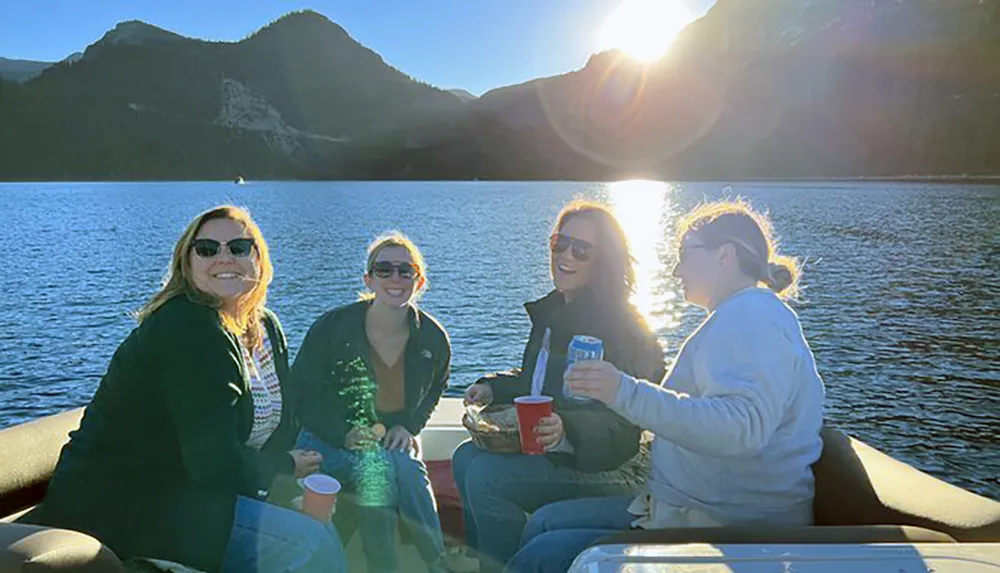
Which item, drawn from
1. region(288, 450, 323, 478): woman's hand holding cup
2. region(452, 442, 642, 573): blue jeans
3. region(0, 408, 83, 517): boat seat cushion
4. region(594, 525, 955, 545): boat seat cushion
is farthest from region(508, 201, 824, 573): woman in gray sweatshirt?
region(0, 408, 83, 517): boat seat cushion

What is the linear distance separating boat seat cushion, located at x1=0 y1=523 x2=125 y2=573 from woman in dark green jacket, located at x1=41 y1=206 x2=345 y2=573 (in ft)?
1.11

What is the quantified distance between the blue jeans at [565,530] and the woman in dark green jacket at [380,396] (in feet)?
2.28

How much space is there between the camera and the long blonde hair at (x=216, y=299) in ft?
8.89

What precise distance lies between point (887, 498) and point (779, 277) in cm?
75

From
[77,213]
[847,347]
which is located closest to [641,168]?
[77,213]

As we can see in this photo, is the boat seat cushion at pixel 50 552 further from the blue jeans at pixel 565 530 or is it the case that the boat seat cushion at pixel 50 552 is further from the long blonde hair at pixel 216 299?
the blue jeans at pixel 565 530

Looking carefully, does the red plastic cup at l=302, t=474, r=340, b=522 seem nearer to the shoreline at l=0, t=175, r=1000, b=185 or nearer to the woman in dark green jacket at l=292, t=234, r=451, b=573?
the woman in dark green jacket at l=292, t=234, r=451, b=573

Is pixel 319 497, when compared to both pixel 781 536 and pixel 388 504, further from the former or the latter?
pixel 781 536

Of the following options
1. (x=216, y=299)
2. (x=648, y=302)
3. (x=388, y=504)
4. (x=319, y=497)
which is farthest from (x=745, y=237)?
(x=648, y=302)

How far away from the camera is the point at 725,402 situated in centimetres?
220

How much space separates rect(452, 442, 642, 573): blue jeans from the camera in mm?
3305

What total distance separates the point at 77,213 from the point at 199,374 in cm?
6507

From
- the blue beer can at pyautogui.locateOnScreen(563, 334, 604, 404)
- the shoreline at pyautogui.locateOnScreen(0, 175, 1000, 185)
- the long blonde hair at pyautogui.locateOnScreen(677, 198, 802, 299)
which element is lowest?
the blue beer can at pyautogui.locateOnScreen(563, 334, 604, 404)

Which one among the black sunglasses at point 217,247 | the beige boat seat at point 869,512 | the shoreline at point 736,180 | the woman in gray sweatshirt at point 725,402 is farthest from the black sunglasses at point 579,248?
the shoreline at point 736,180
